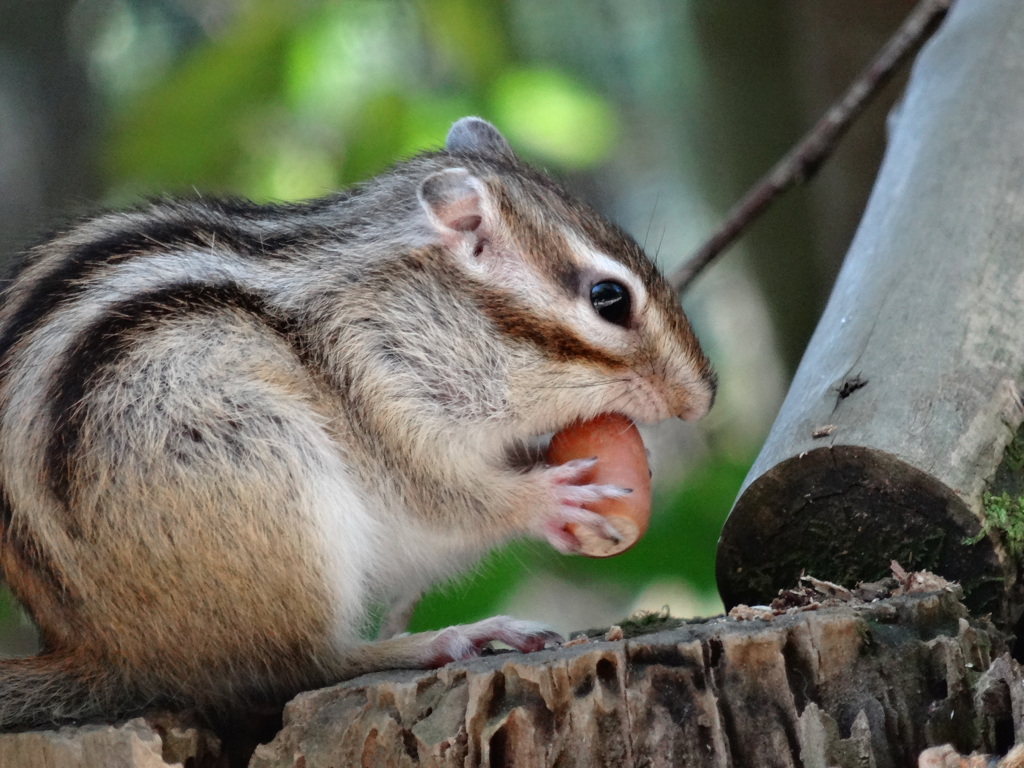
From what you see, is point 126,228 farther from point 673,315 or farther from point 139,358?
point 673,315

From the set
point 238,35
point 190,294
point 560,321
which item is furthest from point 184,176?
→ point 560,321

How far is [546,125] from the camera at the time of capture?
3.79 metres

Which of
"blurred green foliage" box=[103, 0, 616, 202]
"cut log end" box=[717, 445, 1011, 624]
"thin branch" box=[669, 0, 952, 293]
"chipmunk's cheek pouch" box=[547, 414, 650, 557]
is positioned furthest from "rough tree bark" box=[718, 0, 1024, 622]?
"blurred green foliage" box=[103, 0, 616, 202]

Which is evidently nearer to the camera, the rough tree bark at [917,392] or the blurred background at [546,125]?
the rough tree bark at [917,392]

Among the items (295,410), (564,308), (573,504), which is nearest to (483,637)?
(573,504)

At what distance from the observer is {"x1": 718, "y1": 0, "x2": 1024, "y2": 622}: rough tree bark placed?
7.37 feet

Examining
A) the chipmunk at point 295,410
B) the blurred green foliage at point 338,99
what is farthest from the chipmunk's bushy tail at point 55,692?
the blurred green foliage at point 338,99

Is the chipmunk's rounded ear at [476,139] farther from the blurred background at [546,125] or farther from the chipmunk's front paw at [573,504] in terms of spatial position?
the chipmunk's front paw at [573,504]

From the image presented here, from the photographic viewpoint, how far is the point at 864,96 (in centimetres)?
357

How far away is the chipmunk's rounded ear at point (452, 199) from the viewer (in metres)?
2.72

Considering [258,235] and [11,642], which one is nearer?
[258,235]

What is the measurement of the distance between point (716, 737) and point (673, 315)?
3.87 feet

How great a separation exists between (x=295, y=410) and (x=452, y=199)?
65 cm

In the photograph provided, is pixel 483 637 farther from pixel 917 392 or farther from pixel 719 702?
pixel 917 392
